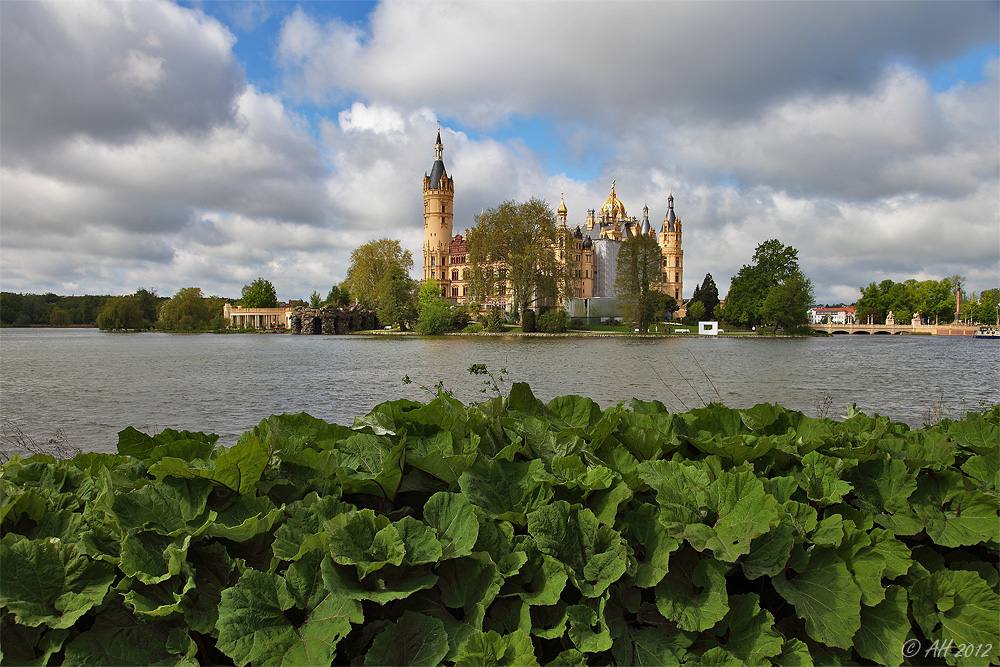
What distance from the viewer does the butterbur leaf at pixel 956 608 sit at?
4.76 ft

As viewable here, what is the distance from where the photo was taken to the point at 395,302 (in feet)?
229

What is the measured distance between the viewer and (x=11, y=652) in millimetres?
1174

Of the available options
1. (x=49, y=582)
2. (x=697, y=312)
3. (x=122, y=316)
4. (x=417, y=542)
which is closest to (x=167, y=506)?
(x=49, y=582)

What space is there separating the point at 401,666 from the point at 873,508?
1419mm

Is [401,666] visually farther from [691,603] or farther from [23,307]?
[23,307]

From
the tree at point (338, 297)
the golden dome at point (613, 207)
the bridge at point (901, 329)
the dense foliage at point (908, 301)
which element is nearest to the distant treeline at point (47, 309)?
the tree at point (338, 297)

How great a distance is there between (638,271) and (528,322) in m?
13.6

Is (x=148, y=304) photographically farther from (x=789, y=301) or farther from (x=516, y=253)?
(x=789, y=301)

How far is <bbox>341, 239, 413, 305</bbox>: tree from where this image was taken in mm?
79938

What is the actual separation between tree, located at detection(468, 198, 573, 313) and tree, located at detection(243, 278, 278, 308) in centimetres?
6513

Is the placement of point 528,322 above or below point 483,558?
above

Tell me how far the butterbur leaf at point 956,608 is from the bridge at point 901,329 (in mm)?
91572

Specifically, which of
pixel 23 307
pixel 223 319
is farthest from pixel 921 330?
pixel 23 307

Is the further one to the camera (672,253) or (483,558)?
(672,253)
